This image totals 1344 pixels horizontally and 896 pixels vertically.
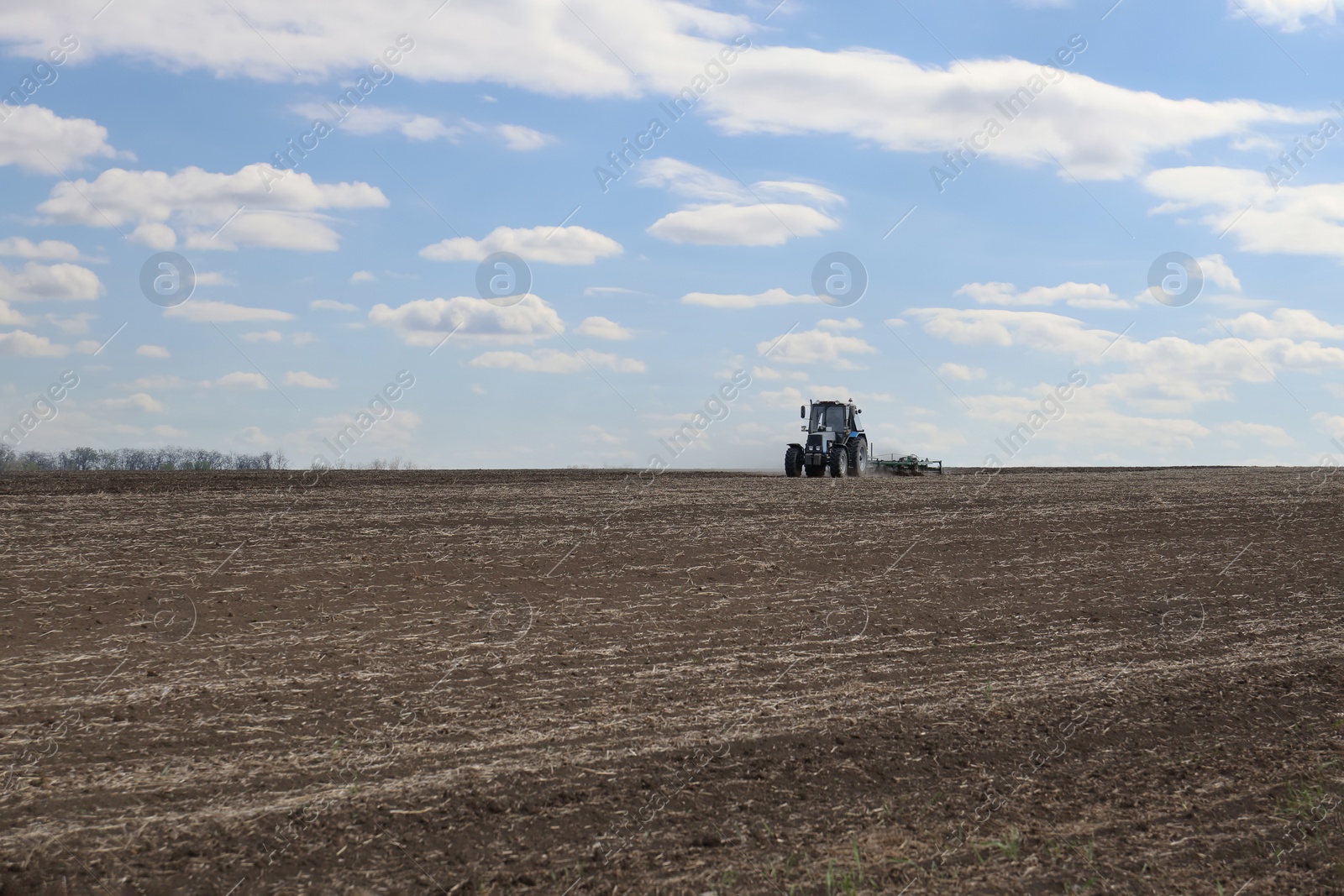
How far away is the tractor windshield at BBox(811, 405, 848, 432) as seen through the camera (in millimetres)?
34562

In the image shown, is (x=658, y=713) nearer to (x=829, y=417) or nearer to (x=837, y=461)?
(x=837, y=461)

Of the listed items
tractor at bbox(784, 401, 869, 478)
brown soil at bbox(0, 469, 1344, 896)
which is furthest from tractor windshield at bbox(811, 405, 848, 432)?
brown soil at bbox(0, 469, 1344, 896)

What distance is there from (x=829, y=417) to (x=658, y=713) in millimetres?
26701

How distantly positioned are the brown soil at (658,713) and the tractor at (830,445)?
15580 millimetres

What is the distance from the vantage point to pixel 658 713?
8859mm

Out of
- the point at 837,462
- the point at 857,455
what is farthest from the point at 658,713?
the point at 857,455

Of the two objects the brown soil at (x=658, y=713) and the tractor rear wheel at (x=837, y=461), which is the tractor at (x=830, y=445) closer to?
the tractor rear wheel at (x=837, y=461)

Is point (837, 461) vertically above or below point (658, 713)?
above

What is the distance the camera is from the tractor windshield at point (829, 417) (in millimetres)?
34562

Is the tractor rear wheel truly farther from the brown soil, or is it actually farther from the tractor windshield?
the brown soil

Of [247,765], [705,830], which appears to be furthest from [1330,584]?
[247,765]

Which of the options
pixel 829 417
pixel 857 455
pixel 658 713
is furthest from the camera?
pixel 857 455

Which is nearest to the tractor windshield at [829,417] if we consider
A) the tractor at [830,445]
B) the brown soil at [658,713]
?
the tractor at [830,445]

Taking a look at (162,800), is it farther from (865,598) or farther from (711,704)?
(865,598)
